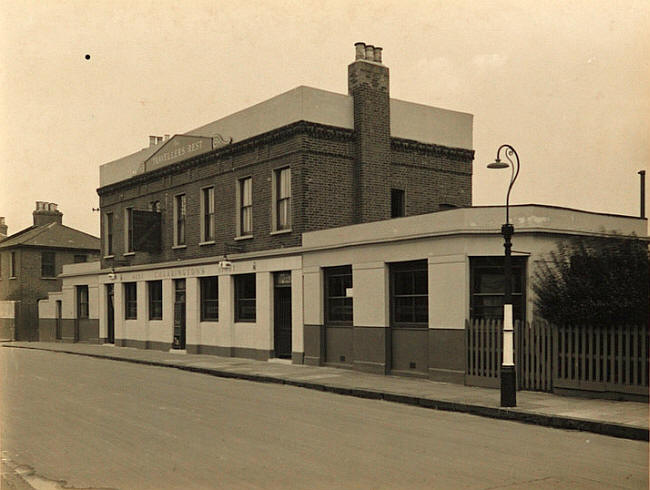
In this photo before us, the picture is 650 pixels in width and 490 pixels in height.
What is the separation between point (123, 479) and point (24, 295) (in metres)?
39.4

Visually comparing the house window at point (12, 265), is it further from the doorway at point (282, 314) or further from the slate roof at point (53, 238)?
the doorway at point (282, 314)

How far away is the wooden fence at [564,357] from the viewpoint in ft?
41.7

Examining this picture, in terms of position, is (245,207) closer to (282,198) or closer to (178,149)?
(282,198)

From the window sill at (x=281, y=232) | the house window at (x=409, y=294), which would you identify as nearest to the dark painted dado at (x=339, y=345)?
the house window at (x=409, y=294)

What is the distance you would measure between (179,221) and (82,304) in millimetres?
12296

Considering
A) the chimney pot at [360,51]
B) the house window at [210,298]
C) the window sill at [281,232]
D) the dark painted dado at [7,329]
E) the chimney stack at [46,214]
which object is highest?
the chimney pot at [360,51]

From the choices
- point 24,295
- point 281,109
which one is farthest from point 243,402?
point 24,295

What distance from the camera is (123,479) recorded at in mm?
7527

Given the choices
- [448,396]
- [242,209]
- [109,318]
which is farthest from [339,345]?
[109,318]

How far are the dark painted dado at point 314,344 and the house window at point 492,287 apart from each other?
586 cm

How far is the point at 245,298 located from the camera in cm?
2438

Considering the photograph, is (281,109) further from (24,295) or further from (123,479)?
(24,295)

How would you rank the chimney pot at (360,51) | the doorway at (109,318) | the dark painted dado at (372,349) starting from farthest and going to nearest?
the doorway at (109,318) → the chimney pot at (360,51) → the dark painted dado at (372,349)

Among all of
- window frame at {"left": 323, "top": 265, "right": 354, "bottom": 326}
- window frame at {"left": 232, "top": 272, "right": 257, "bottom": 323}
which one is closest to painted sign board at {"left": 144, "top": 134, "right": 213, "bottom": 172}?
window frame at {"left": 232, "top": 272, "right": 257, "bottom": 323}
